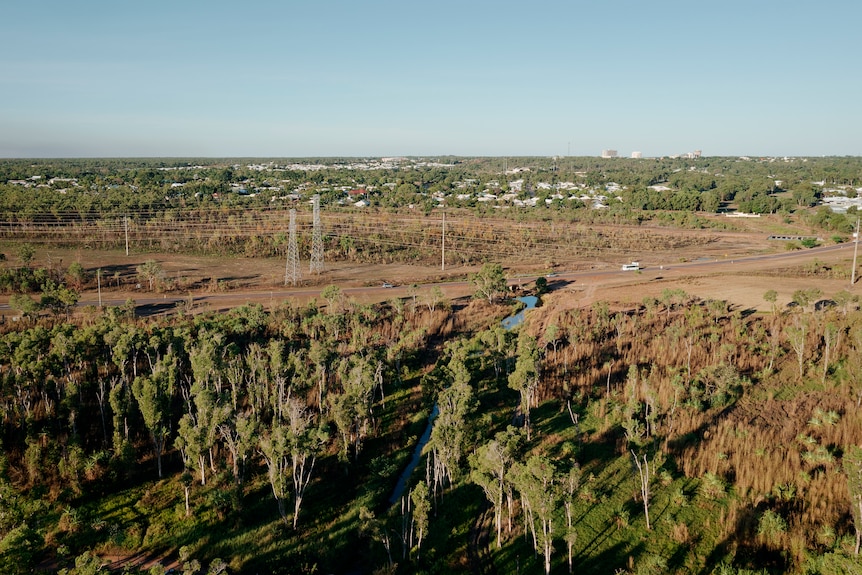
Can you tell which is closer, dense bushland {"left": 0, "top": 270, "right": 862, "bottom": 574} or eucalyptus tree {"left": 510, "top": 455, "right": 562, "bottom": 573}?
eucalyptus tree {"left": 510, "top": 455, "right": 562, "bottom": 573}

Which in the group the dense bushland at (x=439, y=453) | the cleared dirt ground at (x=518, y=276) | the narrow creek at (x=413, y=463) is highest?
the cleared dirt ground at (x=518, y=276)

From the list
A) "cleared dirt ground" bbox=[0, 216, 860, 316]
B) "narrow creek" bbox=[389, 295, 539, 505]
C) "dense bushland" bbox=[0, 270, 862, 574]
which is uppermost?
"cleared dirt ground" bbox=[0, 216, 860, 316]

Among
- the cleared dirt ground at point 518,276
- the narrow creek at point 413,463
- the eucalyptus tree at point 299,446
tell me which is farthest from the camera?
the cleared dirt ground at point 518,276

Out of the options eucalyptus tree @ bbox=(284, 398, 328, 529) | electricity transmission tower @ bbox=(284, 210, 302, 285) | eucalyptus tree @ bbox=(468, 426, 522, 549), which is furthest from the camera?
electricity transmission tower @ bbox=(284, 210, 302, 285)

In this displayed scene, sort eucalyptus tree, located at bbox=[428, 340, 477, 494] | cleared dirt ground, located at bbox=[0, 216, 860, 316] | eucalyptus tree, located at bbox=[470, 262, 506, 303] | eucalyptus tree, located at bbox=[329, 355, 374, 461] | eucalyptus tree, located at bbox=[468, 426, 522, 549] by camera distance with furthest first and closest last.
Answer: cleared dirt ground, located at bbox=[0, 216, 860, 316] → eucalyptus tree, located at bbox=[470, 262, 506, 303] → eucalyptus tree, located at bbox=[329, 355, 374, 461] → eucalyptus tree, located at bbox=[428, 340, 477, 494] → eucalyptus tree, located at bbox=[468, 426, 522, 549]

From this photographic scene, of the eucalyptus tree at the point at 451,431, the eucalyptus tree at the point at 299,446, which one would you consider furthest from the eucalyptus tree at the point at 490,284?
the eucalyptus tree at the point at 299,446

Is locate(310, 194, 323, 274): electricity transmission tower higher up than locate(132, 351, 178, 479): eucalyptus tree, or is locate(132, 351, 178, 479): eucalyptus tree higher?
locate(310, 194, 323, 274): electricity transmission tower

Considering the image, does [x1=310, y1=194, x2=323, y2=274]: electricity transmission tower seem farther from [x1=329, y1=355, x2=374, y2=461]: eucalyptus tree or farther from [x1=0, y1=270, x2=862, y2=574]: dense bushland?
[x1=329, y1=355, x2=374, y2=461]: eucalyptus tree

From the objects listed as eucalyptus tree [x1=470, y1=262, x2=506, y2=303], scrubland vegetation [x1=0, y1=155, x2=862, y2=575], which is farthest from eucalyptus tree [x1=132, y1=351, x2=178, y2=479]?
eucalyptus tree [x1=470, y1=262, x2=506, y2=303]

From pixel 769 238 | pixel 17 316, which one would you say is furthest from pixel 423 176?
pixel 17 316

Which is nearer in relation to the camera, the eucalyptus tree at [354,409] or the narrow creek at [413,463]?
the narrow creek at [413,463]

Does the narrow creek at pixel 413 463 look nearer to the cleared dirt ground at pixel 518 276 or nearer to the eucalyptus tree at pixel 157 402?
the eucalyptus tree at pixel 157 402

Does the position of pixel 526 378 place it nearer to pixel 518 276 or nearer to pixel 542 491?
pixel 542 491
